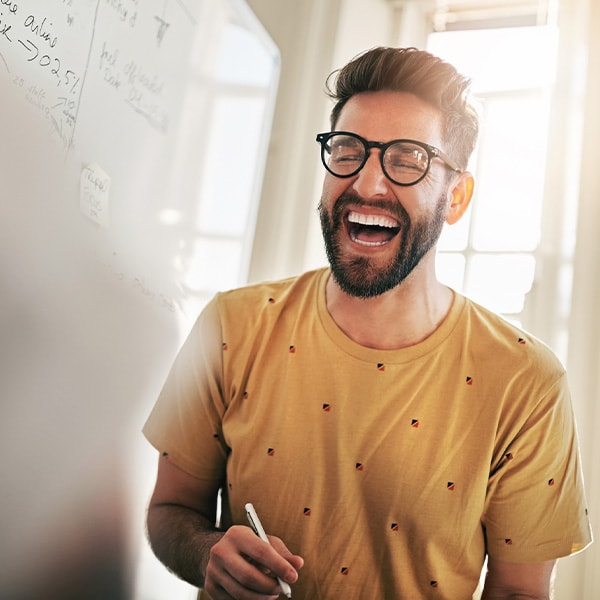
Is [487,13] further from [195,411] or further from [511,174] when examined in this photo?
[195,411]

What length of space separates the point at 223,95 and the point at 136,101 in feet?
1.03

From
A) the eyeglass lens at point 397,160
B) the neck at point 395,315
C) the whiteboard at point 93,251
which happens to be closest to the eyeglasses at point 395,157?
the eyeglass lens at point 397,160

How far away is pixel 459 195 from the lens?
1.23 meters

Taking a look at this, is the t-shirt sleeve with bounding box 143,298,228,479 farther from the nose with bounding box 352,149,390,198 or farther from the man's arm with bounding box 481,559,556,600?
the man's arm with bounding box 481,559,556,600

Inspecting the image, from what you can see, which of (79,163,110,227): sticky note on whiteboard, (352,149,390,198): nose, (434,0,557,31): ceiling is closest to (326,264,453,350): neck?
(352,149,390,198): nose

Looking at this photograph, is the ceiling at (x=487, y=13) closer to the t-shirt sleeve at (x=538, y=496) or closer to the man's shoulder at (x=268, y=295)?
the man's shoulder at (x=268, y=295)

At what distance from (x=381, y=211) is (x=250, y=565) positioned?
1.78 feet

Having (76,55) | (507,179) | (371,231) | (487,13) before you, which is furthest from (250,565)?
(487,13)

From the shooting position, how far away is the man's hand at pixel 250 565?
848mm

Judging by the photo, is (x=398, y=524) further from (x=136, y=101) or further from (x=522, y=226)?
(x=522, y=226)

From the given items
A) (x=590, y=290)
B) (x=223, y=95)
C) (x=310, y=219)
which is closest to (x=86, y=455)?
(x=223, y=95)

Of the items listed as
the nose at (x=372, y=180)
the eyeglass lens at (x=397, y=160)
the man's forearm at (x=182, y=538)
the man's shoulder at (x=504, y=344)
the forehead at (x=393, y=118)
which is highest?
the forehead at (x=393, y=118)

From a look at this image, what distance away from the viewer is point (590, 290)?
5.02ft

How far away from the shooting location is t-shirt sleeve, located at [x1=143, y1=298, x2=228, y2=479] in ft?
3.70
